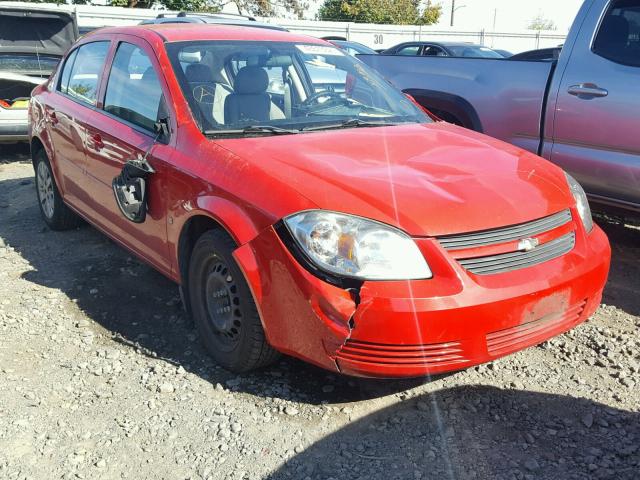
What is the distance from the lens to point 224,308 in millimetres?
3188

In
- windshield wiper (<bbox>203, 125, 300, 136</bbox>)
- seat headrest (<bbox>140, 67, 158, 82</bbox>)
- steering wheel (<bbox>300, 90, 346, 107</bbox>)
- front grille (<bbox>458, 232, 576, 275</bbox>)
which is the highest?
seat headrest (<bbox>140, 67, 158, 82</bbox>)

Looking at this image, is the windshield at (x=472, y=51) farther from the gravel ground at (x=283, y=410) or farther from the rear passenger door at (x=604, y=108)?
the gravel ground at (x=283, y=410)

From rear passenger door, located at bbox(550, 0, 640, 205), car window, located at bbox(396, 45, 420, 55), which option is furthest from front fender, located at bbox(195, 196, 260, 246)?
car window, located at bbox(396, 45, 420, 55)

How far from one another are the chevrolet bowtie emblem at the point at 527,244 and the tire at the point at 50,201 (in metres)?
3.89

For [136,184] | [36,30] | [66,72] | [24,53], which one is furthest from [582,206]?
[36,30]

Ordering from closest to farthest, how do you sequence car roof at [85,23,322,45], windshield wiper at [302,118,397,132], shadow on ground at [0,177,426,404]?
shadow on ground at [0,177,426,404] < windshield wiper at [302,118,397,132] < car roof at [85,23,322,45]

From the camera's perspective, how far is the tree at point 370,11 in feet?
143

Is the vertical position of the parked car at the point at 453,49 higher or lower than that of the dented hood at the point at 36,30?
lower

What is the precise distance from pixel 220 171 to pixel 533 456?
1872 millimetres

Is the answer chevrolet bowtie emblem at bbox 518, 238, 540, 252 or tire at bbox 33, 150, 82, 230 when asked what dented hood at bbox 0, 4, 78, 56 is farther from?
chevrolet bowtie emblem at bbox 518, 238, 540, 252

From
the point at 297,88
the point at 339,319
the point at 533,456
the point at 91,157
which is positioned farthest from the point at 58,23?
the point at 533,456

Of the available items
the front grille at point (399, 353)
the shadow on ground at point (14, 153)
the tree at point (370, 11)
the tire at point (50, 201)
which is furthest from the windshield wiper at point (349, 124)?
the tree at point (370, 11)

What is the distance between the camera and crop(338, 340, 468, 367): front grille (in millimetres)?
2598

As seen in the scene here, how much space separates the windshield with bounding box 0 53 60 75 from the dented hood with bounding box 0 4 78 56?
0.07 meters
